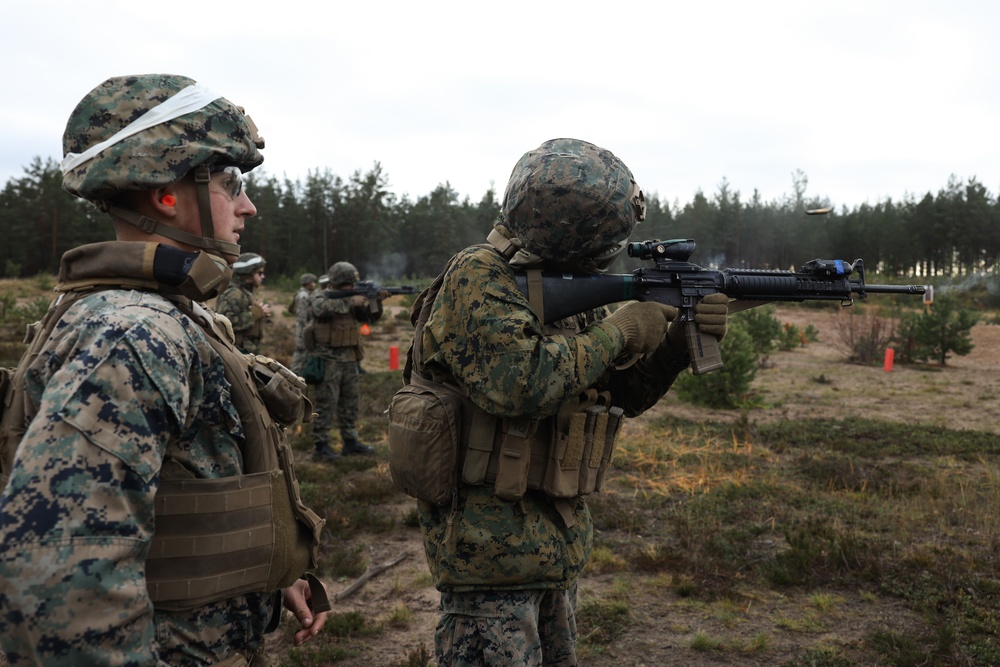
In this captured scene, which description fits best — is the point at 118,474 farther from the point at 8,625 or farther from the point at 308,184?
the point at 308,184

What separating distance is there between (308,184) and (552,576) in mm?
41126

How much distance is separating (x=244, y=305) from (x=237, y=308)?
91 millimetres

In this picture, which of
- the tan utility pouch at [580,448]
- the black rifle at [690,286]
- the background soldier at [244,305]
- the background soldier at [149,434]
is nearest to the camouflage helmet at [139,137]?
the background soldier at [149,434]

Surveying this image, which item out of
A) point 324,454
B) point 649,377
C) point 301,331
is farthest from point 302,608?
point 301,331

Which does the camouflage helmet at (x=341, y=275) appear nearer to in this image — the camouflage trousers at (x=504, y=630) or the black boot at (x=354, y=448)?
the black boot at (x=354, y=448)

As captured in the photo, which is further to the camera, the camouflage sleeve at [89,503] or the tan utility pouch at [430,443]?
the tan utility pouch at [430,443]

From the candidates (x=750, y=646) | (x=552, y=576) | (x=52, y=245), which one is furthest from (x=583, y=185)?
(x=52, y=245)

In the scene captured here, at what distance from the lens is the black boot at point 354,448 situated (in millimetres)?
8961

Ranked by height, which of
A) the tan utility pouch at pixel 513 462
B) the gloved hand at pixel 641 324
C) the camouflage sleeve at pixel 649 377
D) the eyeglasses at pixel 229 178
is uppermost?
the eyeglasses at pixel 229 178

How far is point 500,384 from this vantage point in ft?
7.55

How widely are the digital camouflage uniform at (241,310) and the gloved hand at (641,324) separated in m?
6.68

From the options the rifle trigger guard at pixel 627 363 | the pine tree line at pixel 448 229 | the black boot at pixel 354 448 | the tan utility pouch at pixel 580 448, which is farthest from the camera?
the pine tree line at pixel 448 229

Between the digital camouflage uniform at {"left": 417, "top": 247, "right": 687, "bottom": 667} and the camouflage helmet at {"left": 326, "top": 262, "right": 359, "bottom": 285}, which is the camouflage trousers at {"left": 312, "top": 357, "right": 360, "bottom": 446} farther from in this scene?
the digital camouflage uniform at {"left": 417, "top": 247, "right": 687, "bottom": 667}

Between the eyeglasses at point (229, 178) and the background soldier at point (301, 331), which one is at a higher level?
the eyeglasses at point (229, 178)
